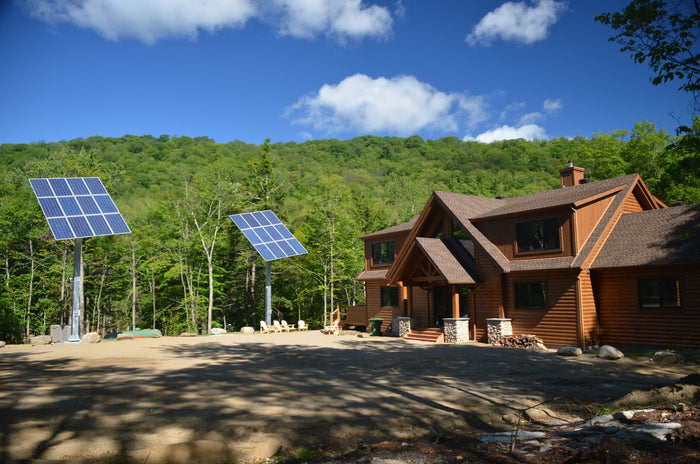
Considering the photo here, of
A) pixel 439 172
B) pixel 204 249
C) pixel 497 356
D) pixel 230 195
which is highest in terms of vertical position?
pixel 439 172

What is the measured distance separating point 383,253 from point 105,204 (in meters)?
15.8

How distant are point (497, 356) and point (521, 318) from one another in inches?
167

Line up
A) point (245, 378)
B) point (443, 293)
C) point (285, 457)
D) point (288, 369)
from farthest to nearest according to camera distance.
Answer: point (443, 293), point (288, 369), point (245, 378), point (285, 457)

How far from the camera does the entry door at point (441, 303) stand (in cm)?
2314

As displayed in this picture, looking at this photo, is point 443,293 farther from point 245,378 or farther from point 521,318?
point 245,378

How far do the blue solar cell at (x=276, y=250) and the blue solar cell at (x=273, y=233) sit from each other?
656mm

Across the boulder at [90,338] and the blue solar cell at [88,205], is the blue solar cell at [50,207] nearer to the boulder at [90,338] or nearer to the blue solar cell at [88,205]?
the blue solar cell at [88,205]

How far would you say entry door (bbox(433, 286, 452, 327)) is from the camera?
75.9ft

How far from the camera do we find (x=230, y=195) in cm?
3825

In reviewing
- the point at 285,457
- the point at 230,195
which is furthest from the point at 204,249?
the point at 285,457

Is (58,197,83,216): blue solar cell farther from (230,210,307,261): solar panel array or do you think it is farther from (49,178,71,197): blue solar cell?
(230,210,307,261): solar panel array

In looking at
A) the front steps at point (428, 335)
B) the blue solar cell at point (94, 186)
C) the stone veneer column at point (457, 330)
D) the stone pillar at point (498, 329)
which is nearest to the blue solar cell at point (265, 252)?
the blue solar cell at point (94, 186)

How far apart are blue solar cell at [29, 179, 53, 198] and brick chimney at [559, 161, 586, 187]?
26133 mm

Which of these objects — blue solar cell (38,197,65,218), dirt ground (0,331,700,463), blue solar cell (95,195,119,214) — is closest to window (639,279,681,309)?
dirt ground (0,331,700,463)
